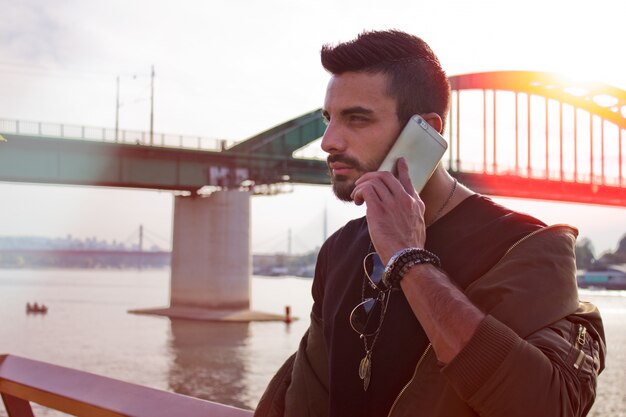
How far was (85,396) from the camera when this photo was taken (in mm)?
3443

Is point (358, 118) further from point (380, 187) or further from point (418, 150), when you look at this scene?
point (380, 187)

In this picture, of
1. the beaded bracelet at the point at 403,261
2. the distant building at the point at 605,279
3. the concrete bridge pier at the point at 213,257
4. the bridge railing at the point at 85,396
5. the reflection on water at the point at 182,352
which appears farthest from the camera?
the distant building at the point at 605,279

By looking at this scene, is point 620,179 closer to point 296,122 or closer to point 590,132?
point 590,132

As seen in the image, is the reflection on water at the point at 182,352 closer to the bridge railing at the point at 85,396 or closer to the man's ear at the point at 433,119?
the bridge railing at the point at 85,396

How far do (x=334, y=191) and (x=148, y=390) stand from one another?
1.22 metres

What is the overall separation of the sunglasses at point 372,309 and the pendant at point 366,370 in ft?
0.23

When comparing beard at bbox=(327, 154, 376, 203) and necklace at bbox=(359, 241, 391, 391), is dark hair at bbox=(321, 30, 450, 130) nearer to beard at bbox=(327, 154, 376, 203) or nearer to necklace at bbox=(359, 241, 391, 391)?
beard at bbox=(327, 154, 376, 203)

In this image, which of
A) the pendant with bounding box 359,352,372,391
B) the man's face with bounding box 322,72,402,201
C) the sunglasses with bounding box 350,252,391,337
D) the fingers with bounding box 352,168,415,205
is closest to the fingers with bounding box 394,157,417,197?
the fingers with bounding box 352,168,415,205

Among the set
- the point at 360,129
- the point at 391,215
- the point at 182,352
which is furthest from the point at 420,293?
the point at 182,352

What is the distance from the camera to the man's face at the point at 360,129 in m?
2.42

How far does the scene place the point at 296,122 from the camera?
2073 inches

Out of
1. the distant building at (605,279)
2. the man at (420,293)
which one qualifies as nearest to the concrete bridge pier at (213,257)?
the man at (420,293)

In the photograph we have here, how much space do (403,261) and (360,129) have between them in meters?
0.57

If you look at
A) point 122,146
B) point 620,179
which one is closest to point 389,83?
point 122,146
